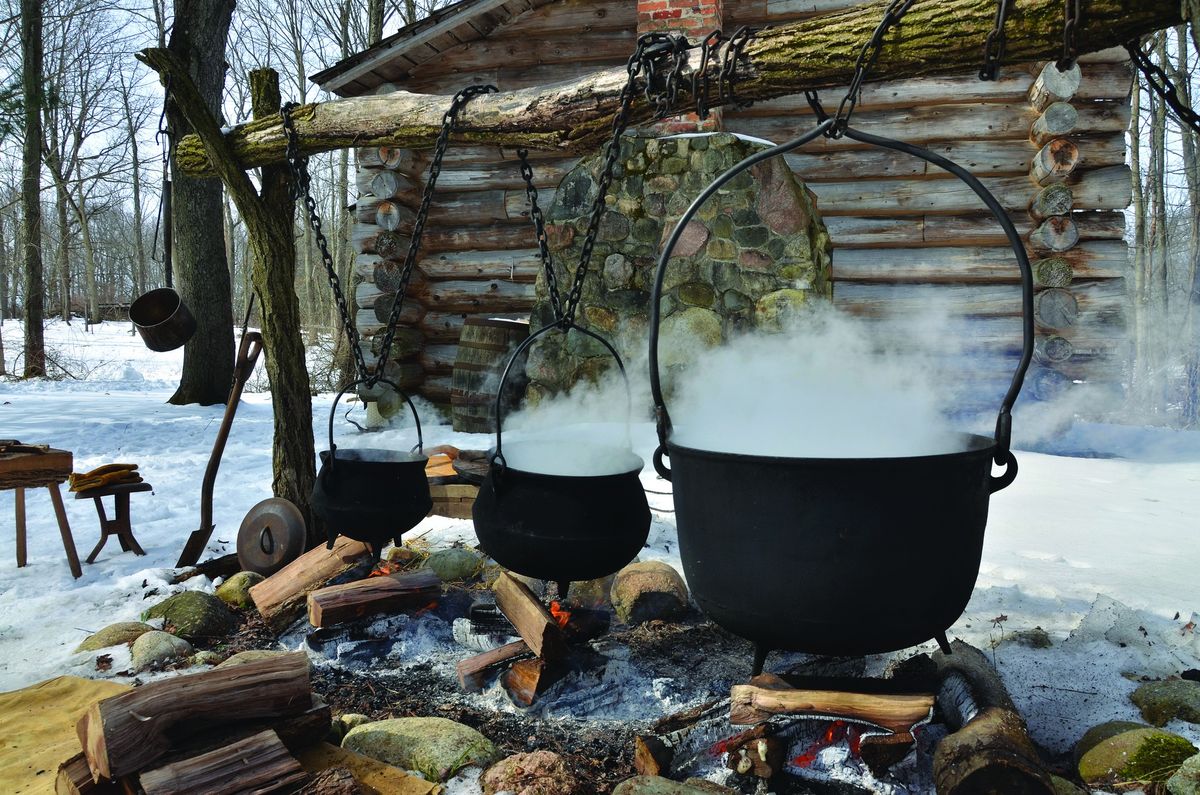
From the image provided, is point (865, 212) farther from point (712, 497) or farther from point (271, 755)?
point (271, 755)

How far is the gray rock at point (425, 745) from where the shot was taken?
8.88ft

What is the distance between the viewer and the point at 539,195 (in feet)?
28.5

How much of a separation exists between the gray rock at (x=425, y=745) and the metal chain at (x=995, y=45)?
2786 mm

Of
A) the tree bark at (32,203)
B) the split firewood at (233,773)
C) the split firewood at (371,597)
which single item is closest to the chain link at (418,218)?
the split firewood at (371,597)

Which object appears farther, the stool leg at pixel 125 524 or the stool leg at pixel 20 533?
the stool leg at pixel 125 524

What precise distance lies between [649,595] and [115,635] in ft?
8.50

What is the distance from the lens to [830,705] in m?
2.47

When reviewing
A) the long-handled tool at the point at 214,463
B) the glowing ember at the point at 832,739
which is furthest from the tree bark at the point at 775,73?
the glowing ember at the point at 832,739

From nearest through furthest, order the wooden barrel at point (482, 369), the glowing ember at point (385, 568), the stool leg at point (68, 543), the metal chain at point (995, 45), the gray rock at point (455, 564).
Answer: the metal chain at point (995, 45), the glowing ember at point (385, 568), the gray rock at point (455, 564), the stool leg at point (68, 543), the wooden barrel at point (482, 369)

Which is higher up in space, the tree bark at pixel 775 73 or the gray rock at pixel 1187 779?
the tree bark at pixel 775 73

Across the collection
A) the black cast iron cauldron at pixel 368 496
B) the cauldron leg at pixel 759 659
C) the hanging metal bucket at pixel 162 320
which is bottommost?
the cauldron leg at pixel 759 659

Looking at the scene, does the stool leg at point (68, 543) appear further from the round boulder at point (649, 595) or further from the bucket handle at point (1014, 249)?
the bucket handle at point (1014, 249)

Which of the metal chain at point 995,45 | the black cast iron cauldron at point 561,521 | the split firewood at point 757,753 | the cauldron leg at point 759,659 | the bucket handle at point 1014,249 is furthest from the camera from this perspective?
the black cast iron cauldron at point 561,521

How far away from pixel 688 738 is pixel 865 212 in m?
6.43
